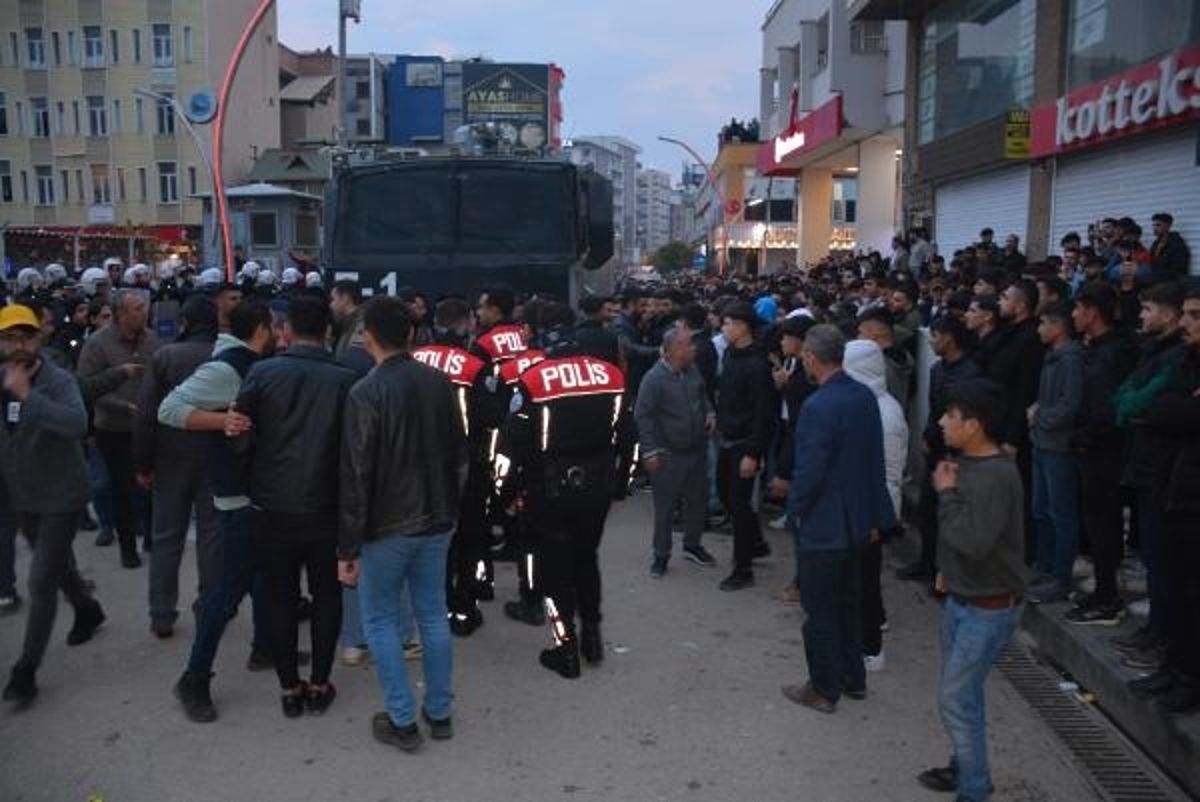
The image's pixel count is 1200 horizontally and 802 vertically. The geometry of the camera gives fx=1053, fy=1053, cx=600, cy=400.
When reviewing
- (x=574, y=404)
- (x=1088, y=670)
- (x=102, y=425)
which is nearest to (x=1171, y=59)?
(x=1088, y=670)

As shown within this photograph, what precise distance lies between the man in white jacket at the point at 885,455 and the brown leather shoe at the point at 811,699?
1.79 feet

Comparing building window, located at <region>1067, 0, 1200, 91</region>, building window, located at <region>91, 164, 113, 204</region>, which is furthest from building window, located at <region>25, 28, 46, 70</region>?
building window, located at <region>1067, 0, 1200, 91</region>

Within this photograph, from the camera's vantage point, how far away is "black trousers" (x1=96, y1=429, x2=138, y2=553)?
24.9 feet

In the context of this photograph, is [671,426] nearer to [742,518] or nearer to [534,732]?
[742,518]

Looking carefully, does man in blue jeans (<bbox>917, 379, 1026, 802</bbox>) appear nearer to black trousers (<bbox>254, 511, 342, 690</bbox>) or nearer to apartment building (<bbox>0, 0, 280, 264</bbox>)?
black trousers (<bbox>254, 511, 342, 690</bbox>)

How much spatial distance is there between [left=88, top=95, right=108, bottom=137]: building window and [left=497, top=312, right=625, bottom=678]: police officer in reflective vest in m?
Result: 48.6

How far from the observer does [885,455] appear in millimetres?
5711

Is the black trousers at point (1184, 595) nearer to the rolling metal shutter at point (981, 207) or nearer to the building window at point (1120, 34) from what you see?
the building window at point (1120, 34)

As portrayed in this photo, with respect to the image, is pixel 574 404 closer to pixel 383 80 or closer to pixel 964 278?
pixel 964 278

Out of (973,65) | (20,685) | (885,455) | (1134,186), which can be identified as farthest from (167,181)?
(885,455)

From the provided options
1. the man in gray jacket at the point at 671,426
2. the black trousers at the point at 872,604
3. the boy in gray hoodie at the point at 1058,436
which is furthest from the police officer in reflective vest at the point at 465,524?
the boy in gray hoodie at the point at 1058,436

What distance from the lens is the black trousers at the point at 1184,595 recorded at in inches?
181

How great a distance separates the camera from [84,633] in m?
5.97

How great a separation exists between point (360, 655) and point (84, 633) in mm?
1647
